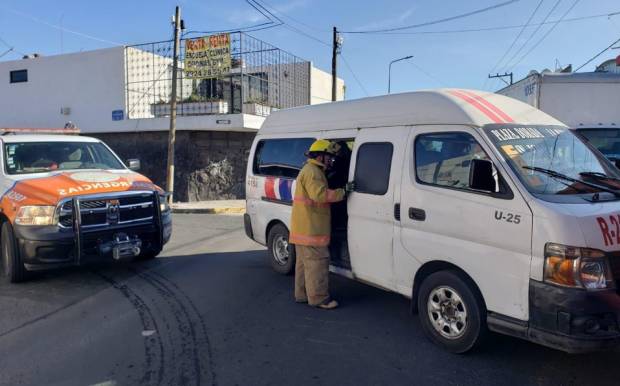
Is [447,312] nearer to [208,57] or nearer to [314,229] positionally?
[314,229]

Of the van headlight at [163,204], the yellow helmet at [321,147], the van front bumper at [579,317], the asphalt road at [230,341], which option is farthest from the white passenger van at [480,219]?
the van headlight at [163,204]

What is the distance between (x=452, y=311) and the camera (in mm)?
4141

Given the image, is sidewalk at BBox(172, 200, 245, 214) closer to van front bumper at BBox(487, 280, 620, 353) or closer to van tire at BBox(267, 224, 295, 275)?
van tire at BBox(267, 224, 295, 275)

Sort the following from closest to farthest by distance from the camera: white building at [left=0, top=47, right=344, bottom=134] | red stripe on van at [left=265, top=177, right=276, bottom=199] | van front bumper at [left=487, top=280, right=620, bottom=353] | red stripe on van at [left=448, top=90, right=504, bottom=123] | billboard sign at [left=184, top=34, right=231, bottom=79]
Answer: van front bumper at [left=487, top=280, right=620, bottom=353], red stripe on van at [left=448, top=90, right=504, bottom=123], red stripe on van at [left=265, top=177, right=276, bottom=199], billboard sign at [left=184, top=34, right=231, bottom=79], white building at [left=0, top=47, right=344, bottom=134]

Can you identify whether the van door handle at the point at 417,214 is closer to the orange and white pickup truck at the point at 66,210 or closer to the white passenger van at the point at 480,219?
the white passenger van at the point at 480,219

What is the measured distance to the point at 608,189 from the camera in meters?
3.90

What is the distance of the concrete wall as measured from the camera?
1661 cm

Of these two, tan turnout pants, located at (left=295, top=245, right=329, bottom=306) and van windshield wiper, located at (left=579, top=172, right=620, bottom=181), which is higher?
van windshield wiper, located at (left=579, top=172, right=620, bottom=181)

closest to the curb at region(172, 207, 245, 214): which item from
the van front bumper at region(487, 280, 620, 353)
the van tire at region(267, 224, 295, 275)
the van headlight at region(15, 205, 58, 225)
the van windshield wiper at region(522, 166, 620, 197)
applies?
the van tire at region(267, 224, 295, 275)

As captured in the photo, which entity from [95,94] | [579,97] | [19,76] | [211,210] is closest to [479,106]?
[579,97]

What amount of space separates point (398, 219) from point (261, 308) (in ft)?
6.27

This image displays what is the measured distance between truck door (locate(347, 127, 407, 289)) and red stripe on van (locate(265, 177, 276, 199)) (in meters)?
1.70

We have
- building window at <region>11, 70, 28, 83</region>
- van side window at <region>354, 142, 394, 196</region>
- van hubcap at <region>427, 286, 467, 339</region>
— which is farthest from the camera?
building window at <region>11, 70, 28, 83</region>

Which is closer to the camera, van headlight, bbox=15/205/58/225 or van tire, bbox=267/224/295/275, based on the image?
van headlight, bbox=15/205/58/225
